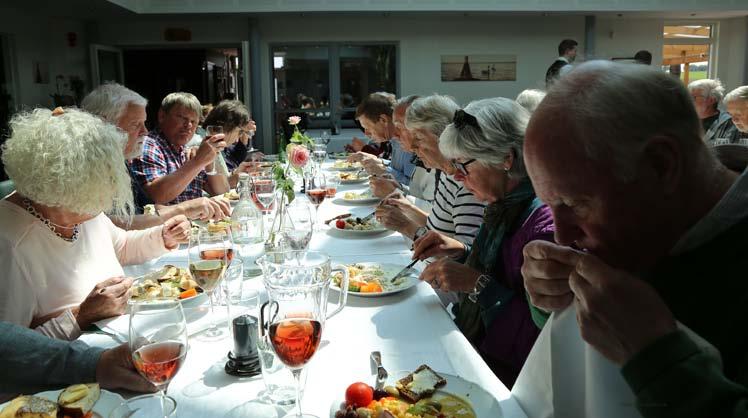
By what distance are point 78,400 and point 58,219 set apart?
3.19ft

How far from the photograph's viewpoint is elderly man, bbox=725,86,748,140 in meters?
5.99

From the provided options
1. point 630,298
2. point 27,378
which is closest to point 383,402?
point 630,298

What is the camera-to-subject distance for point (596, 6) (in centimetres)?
1137

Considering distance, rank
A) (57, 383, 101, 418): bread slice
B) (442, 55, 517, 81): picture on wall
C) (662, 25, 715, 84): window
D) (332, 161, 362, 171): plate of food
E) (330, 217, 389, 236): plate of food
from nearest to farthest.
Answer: (57, 383, 101, 418): bread slice → (330, 217, 389, 236): plate of food → (332, 161, 362, 171): plate of food → (442, 55, 517, 81): picture on wall → (662, 25, 715, 84): window

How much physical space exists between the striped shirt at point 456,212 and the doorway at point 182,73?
10749 millimetres

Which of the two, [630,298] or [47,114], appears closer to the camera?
[630,298]

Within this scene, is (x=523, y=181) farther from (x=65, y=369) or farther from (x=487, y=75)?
(x=487, y=75)

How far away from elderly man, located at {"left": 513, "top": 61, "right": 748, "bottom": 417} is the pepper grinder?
69cm

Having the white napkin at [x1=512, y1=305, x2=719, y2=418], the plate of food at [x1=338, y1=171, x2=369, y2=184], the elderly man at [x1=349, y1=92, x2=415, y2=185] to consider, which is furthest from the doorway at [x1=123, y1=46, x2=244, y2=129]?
the white napkin at [x1=512, y1=305, x2=719, y2=418]

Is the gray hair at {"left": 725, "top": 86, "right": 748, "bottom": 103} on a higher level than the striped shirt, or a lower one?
higher

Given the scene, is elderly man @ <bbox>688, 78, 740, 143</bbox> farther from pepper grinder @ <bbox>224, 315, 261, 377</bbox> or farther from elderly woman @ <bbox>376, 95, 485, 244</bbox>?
pepper grinder @ <bbox>224, 315, 261, 377</bbox>

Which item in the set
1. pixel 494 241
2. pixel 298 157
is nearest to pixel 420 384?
pixel 494 241

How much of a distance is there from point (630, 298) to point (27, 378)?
1.26 metres

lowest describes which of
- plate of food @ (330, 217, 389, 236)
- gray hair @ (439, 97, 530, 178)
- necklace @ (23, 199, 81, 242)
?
plate of food @ (330, 217, 389, 236)
